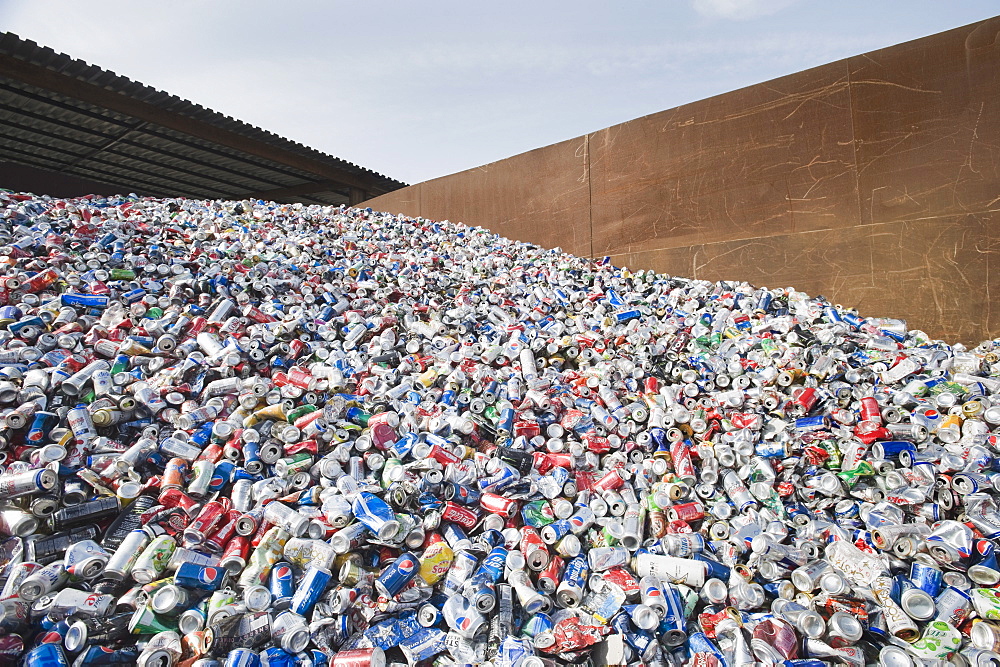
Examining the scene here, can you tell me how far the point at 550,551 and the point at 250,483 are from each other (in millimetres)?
1297

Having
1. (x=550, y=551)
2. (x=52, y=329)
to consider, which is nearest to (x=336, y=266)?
(x=52, y=329)

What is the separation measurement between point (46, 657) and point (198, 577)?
42 centimetres

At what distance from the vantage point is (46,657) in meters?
1.58

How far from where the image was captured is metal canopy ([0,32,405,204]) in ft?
29.4

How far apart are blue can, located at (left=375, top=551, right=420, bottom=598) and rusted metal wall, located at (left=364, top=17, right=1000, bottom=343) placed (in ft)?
16.4

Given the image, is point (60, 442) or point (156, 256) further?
point (156, 256)

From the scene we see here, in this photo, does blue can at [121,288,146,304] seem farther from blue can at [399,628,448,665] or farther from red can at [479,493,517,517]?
blue can at [399,628,448,665]

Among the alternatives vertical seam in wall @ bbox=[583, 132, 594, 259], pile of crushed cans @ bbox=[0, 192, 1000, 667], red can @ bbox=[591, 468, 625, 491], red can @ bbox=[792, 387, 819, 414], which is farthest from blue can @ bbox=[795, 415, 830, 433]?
vertical seam in wall @ bbox=[583, 132, 594, 259]

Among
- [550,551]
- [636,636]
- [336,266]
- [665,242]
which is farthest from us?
[665,242]

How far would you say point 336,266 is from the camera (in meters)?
5.06

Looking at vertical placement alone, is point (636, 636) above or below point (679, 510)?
below

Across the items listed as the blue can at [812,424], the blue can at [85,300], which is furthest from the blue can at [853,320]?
the blue can at [85,300]

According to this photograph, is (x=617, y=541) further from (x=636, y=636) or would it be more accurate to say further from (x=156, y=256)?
(x=156, y=256)

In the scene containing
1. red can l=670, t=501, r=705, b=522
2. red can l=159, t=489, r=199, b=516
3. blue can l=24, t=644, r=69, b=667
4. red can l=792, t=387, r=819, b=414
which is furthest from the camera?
red can l=792, t=387, r=819, b=414
